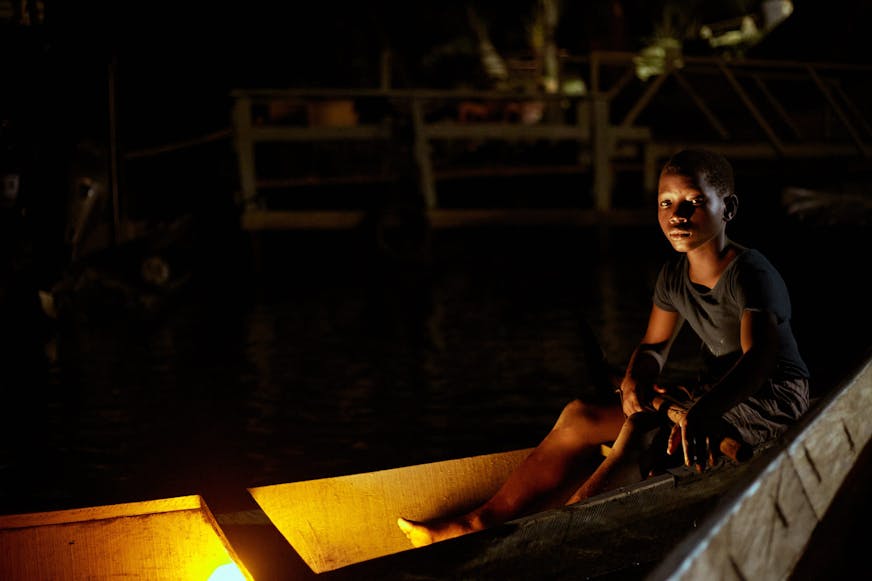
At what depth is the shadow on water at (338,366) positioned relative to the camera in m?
5.79

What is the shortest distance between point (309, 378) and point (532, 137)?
23.0 feet

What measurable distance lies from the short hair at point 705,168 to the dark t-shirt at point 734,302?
0.23m

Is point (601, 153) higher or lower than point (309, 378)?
higher

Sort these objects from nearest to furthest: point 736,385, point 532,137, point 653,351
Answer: point 736,385, point 653,351, point 532,137

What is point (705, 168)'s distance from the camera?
135 inches

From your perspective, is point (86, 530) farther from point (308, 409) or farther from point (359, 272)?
point (359, 272)

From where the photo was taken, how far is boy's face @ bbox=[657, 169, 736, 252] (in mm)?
3422

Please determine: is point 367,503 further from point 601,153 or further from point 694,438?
point 601,153

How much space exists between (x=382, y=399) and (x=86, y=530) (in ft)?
12.3

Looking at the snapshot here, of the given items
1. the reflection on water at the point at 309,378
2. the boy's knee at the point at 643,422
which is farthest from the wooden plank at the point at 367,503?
the boy's knee at the point at 643,422

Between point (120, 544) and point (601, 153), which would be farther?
point (601, 153)

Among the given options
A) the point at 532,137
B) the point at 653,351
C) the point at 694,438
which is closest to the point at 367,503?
the point at 653,351

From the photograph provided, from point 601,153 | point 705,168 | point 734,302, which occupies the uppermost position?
point 601,153

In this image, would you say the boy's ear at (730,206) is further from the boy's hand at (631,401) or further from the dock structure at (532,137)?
the dock structure at (532,137)
